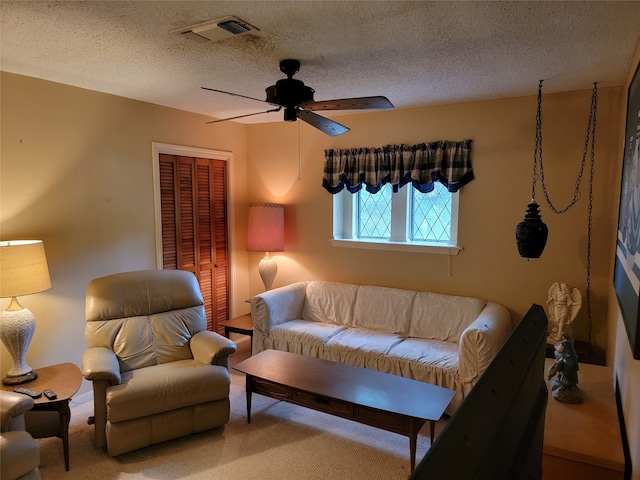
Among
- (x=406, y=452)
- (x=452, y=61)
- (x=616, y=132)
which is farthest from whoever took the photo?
(x=616, y=132)

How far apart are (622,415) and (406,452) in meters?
1.41

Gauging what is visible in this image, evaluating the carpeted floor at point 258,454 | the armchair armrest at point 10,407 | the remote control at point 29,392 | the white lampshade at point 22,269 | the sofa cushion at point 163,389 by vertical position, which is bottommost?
the carpeted floor at point 258,454

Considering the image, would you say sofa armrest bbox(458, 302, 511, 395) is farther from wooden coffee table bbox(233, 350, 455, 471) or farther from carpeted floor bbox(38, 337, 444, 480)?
carpeted floor bbox(38, 337, 444, 480)

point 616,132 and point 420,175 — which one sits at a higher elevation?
point 616,132

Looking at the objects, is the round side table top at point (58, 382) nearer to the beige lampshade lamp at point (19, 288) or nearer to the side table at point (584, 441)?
the beige lampshade lamp at point (19, 288)

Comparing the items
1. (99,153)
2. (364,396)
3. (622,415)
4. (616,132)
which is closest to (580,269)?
(616,132)

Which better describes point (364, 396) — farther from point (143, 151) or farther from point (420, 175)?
point (143, 151)

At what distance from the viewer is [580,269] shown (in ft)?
10.8

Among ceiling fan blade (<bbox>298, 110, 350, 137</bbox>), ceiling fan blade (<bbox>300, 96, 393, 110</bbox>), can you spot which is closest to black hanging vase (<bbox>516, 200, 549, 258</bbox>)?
ceiling fan blade (<bbox>300, 96, 393, 110</bbox>)

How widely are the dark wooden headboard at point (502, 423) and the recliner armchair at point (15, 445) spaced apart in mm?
2341

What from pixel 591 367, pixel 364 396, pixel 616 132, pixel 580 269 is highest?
pixel 616 132

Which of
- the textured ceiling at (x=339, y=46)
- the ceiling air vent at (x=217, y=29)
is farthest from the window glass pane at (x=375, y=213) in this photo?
the ceiling air vent at (x=217, y=29)

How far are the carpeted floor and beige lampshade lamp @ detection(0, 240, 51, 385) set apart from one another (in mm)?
567

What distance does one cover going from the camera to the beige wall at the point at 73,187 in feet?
9.70
